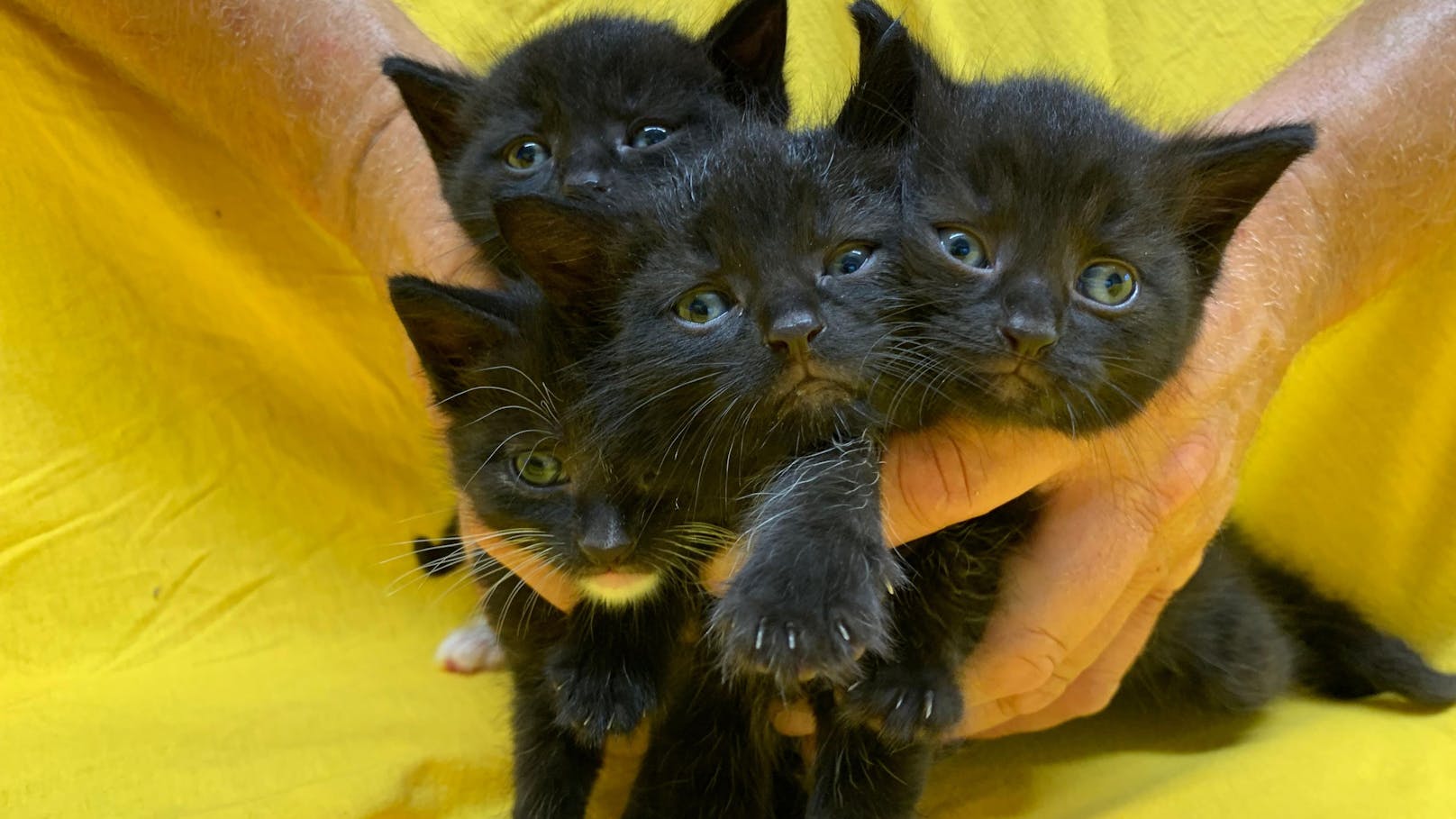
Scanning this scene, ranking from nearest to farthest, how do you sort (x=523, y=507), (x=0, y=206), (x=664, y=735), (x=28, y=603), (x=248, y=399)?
(x=523, y=507)
(x=664, y=735)
(x=28, y=603)
(x=0, y=206)
(x=248, y=399)

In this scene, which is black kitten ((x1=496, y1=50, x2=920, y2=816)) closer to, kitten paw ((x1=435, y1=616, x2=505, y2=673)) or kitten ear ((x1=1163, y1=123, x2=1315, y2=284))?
kitten ear ((x1=1163, y1=123, x2=1315, y2=284))

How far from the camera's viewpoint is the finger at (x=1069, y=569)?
145cm

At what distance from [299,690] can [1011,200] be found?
1381 millimetres

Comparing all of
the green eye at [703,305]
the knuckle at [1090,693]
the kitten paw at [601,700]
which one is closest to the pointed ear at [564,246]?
the green eye at [703,305]

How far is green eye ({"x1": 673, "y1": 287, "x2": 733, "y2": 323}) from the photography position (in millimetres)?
1276

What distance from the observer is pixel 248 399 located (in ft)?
7.00

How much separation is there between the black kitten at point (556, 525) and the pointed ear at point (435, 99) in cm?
39

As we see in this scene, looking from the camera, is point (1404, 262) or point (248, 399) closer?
point (1404, 262)

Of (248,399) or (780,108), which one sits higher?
(780,108)

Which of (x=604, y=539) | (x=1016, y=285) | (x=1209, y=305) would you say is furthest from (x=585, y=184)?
(x=1209, y=305)

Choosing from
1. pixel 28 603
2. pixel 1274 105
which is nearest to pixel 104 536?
pixel 28 603

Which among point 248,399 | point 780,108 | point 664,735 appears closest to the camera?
point 664,735

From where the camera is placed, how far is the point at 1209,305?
1553 mm

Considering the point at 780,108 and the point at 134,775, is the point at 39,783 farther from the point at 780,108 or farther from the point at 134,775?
the point at 780,108
